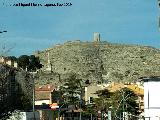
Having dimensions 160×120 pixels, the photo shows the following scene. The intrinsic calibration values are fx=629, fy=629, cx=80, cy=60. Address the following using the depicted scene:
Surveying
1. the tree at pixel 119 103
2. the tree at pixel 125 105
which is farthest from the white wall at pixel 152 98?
the tree at pixel 125 105

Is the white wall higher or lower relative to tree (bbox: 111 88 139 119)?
higher

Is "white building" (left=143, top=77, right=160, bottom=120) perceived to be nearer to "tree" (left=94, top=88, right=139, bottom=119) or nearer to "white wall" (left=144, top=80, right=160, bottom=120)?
"white wall" (left=144, top=80, right=160, bottom=120)

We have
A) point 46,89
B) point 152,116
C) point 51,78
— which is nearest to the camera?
point 152,116

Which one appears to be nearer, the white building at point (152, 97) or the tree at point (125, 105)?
the white building at point (152, 97)

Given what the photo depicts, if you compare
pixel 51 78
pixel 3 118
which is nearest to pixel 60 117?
pixel 3 118

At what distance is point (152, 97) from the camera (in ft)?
187

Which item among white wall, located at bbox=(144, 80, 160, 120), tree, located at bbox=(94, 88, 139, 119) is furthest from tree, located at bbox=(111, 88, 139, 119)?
white wall, located at bbox=(144, 80, 160, 120)

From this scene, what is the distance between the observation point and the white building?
56562 millimetres

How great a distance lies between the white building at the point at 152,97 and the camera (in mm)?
56562

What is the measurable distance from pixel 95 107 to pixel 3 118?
5058cm

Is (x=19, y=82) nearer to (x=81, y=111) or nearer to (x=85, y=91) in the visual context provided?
(x=81, y=111)

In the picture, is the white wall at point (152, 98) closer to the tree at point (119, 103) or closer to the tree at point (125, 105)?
the tree at point (119, 103)

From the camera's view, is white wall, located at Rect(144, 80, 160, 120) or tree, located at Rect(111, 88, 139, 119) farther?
tree, located at Rect(111, 88, 139, 119)

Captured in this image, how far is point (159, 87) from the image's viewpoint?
5641 centimetres
